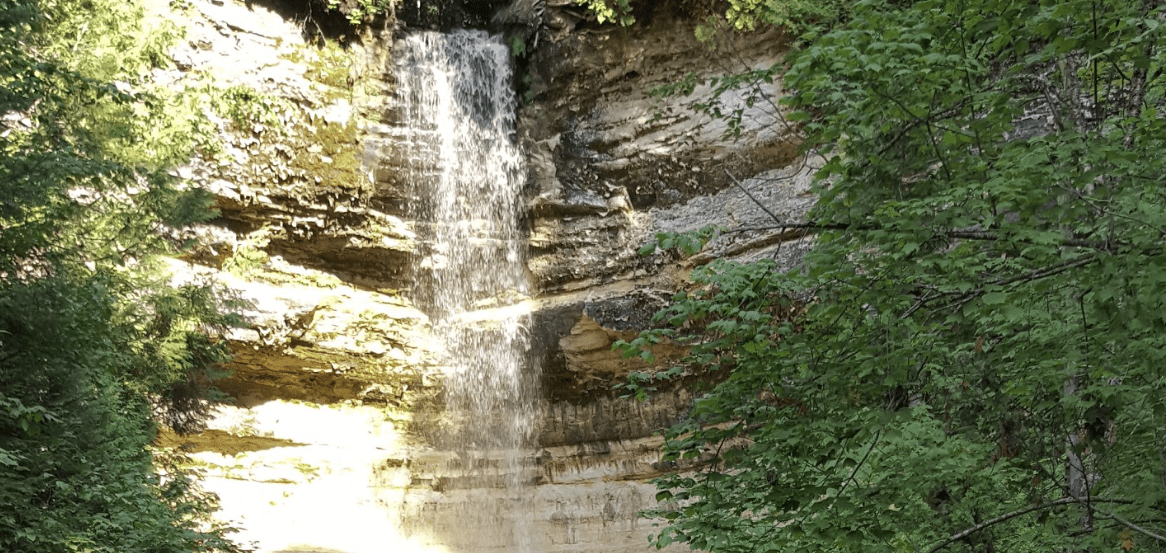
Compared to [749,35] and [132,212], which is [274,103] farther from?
[749,35]

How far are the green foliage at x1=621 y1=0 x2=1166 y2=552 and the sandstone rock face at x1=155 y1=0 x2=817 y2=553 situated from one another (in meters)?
9.47

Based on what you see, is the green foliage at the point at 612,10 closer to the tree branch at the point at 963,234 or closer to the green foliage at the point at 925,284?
the green foliage at the point at 925,284

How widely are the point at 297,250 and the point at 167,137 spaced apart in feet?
15.8

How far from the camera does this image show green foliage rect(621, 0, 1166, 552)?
12.6 ft

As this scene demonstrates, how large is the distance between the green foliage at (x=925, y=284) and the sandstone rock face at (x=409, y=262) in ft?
31.1

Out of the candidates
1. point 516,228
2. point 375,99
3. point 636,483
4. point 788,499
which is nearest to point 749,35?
point 516,228

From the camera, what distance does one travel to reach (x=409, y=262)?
1628 centimetres

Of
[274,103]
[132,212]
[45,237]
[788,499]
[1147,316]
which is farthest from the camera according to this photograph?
[274,103]

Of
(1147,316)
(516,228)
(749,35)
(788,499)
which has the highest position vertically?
(749,35)

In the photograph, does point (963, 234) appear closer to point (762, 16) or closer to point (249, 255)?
point (762, 16)

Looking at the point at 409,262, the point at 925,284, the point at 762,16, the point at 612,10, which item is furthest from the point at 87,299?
the point at 762,16

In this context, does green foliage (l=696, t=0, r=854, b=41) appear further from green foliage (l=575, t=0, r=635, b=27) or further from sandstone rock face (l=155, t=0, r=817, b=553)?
green foliage (l=575, t=0, r=635, b=27)

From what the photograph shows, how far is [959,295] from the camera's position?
4344 millimetres

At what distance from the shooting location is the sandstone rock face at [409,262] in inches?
579
